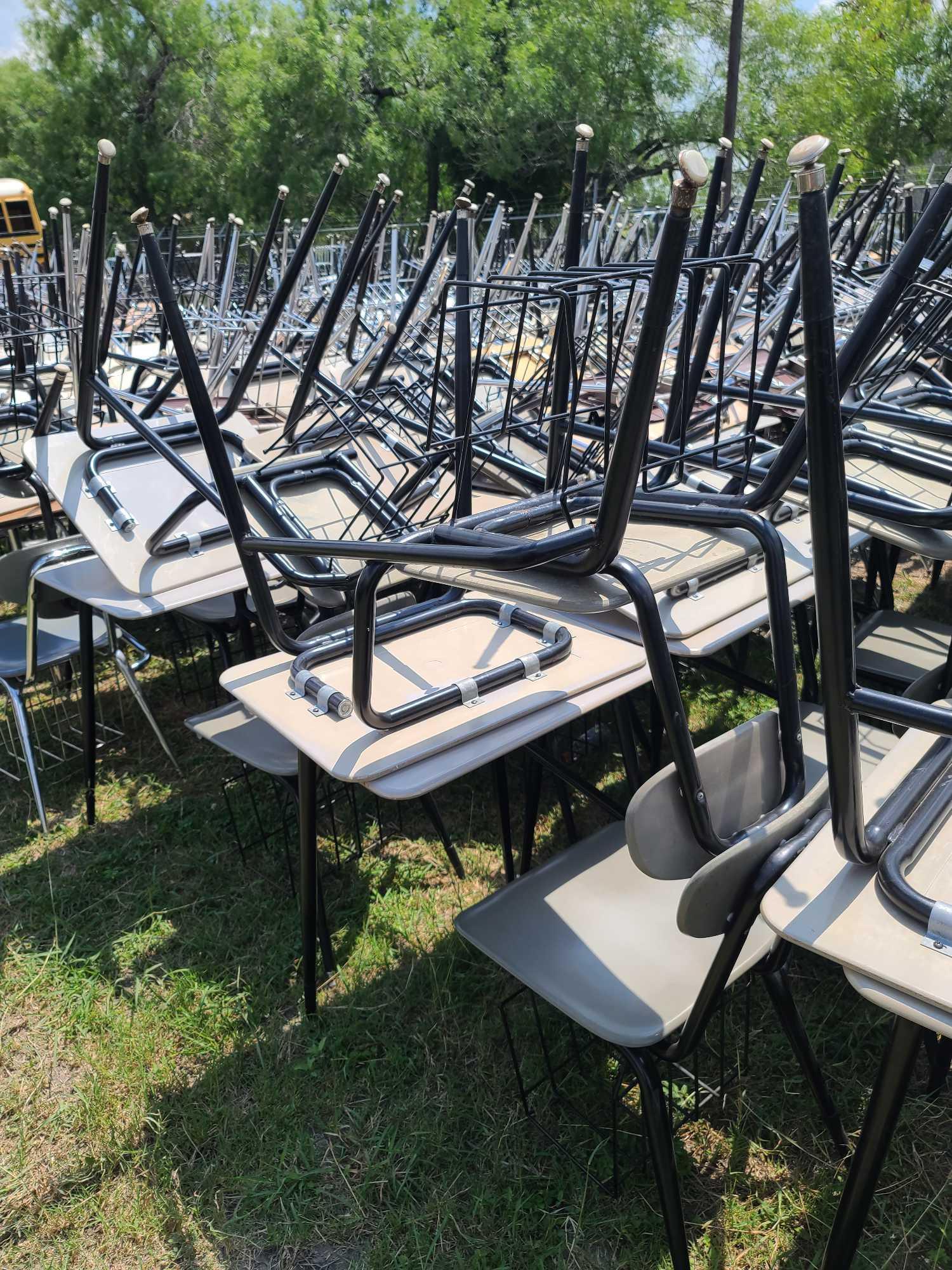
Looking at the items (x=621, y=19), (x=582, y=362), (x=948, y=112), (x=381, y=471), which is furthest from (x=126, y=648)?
(x=621, y=19)

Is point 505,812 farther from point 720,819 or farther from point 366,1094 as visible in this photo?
point 720,819

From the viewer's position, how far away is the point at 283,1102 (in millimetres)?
1860

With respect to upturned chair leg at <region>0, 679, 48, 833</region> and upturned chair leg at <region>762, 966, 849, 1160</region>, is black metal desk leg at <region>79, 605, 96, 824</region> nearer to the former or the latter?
upturned chair leg at <region>0, 679, 48, 833</region>

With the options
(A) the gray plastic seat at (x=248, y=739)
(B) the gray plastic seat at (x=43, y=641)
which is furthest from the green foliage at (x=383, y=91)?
(A) the gray plastic seat at (x=248, y=739)

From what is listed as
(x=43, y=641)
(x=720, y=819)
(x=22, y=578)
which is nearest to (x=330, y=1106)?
(x=720, y=819)

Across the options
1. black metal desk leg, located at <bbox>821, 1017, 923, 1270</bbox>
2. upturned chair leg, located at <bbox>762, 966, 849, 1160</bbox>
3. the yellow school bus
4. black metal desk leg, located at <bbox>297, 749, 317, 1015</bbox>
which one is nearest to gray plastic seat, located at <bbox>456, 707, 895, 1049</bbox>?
upturned chair leg, located at <bbox>762, 966, 849, 1160</bbox>

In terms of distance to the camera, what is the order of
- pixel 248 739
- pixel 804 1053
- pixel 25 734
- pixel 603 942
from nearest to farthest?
pixel 603 942 → pixel 804 1053 → pixel 248 739 → pixel 25 734

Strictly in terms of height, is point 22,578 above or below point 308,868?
above

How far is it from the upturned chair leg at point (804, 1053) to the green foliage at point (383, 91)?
2133 centimetres

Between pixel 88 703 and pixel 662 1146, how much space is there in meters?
1.92

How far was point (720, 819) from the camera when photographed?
4.51 ft

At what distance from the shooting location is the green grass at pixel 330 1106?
1.59m

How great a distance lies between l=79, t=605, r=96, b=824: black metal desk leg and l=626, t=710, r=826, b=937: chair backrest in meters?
1.73

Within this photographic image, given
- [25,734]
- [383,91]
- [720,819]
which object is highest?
[383,91]
